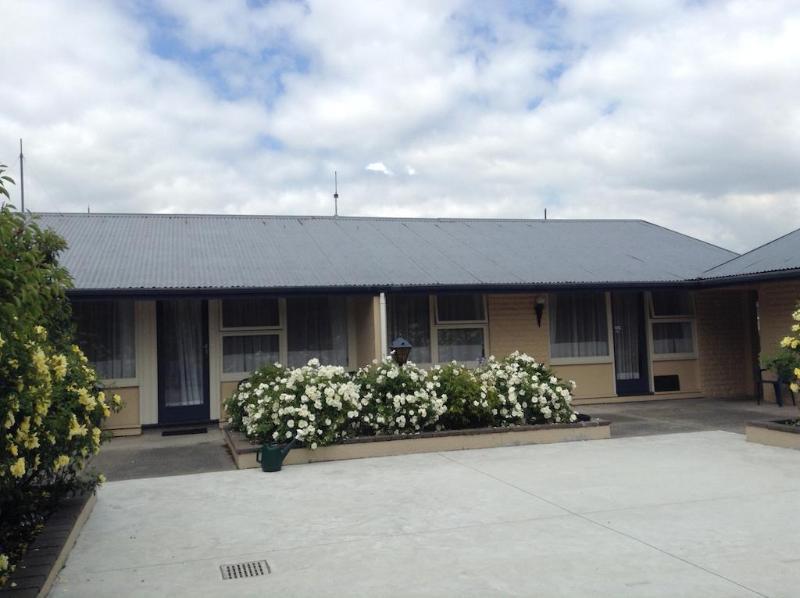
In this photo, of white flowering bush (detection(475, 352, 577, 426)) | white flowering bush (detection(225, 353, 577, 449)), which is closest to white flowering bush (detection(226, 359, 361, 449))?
white flowering bush (detection(225, 353, 577, 449))

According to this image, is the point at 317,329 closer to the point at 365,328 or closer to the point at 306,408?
the point at 365,328

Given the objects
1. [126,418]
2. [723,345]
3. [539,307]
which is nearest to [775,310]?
[723,345]

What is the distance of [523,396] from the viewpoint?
10.0 meters

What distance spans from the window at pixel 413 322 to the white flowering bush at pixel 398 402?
3.50 m

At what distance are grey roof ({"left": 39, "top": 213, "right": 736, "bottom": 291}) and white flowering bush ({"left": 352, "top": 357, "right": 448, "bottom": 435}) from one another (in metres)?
2.47

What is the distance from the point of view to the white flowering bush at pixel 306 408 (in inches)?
341

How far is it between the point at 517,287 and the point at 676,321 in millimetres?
4227

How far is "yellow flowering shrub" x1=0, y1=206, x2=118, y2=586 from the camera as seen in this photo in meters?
3.65

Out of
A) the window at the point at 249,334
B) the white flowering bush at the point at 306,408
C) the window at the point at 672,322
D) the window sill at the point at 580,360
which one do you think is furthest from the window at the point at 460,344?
the white flowering bush at the point at 306,408

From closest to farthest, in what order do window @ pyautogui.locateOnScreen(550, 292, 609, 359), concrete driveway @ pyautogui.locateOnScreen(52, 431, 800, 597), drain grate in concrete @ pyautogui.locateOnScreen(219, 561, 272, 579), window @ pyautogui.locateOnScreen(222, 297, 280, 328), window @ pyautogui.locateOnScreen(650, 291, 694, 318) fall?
concrete driveway @ pyautogui.locateOnScreen(52, 431, 800, 597) < drain grate in concrete @ pyautogui.locateOnScreen(219, 561, 272, 579) < window @ pyautogui.locateOnScreen(222, 297, 280, 328) < window @ pyautogui.locateOnScreen(550, 292, 609, 359) < window @ pyautogui.locateOnScreen(650, 291, 694, 318)

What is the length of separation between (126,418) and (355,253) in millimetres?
4898

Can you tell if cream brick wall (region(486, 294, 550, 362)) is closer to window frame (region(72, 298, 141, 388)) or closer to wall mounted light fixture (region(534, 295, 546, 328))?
wall mounted light fixture (region(534, 295, 546, 328))

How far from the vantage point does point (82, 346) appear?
11.8 m

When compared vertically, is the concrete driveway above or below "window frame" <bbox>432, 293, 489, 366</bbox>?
below
